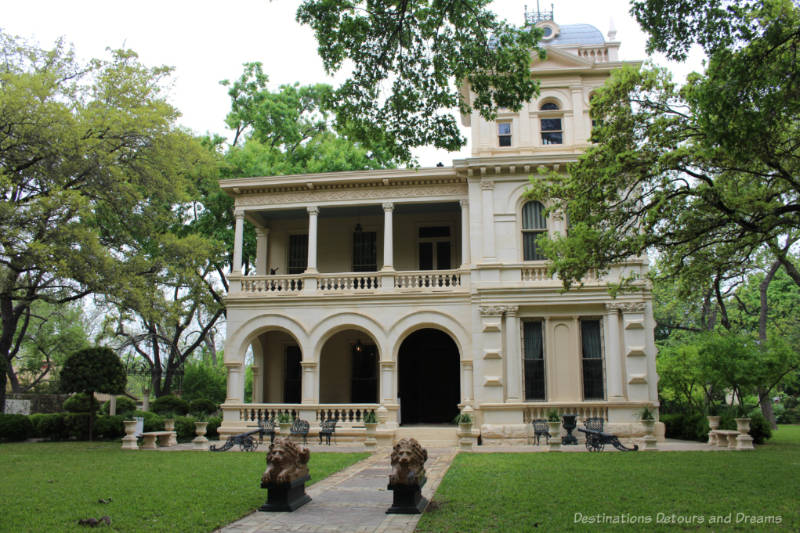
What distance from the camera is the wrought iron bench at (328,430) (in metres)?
19.6

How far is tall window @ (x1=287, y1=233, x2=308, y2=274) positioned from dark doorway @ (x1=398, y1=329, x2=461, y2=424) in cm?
521

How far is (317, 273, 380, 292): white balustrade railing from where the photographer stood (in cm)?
2211

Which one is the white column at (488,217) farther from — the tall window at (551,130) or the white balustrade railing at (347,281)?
the white balustrade railing at (347,281)

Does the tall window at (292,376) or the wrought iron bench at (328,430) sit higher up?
the tall window at (292,376)

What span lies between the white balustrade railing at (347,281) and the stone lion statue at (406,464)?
1360cm

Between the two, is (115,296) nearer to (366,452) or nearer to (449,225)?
(366,452)

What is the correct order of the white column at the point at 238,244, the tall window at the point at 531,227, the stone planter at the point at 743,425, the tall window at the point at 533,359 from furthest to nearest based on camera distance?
1. the white column at the point at 238,244
2. the tall window at the point at 531,227
3. the tall window at the point at 533,359
4. the stone planter at the point at 743,425

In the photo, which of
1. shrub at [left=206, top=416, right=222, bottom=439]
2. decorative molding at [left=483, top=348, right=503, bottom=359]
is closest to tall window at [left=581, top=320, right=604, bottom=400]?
decorative molding at [left=483, top=348, right=503, bottom=359]

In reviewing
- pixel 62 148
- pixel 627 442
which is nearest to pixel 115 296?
pixel 62 148

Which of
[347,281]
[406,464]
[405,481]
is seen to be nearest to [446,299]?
[347,281]

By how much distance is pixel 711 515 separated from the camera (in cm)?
779

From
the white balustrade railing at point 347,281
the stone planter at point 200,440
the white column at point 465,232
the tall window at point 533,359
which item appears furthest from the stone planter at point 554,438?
the stone planter at point 200,440

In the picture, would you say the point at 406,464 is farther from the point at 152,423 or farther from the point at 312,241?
the point at 152,423

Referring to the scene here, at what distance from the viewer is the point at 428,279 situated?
2241 cm
